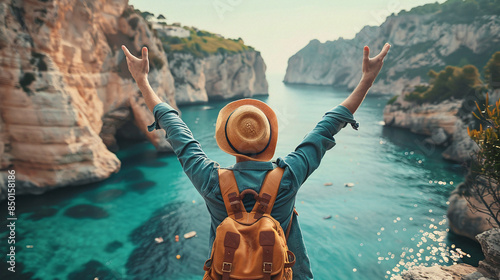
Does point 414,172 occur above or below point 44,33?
→ below

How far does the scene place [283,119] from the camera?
4978cm

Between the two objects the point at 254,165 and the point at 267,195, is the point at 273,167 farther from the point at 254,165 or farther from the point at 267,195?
the point at 267,195

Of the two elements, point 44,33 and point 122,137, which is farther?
point 122,137

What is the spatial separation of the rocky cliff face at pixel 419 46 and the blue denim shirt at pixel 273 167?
81.7 m

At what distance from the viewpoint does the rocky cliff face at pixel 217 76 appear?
58844 millimetres

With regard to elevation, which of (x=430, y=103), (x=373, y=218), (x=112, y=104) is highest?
(x=430, y=103)

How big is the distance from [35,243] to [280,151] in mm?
21933

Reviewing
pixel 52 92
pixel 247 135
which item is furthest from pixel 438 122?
pixel 52 92

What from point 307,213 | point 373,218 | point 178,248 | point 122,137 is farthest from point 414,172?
point 122,137

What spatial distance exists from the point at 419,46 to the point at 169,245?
98.4 m

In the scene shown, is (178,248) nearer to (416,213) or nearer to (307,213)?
(307,213)

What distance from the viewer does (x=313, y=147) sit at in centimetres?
233

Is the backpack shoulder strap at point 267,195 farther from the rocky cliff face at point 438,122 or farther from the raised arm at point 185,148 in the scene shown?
the rocky cliff face at point 438,122

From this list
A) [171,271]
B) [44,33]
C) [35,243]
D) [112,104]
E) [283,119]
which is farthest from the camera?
[283,119]
